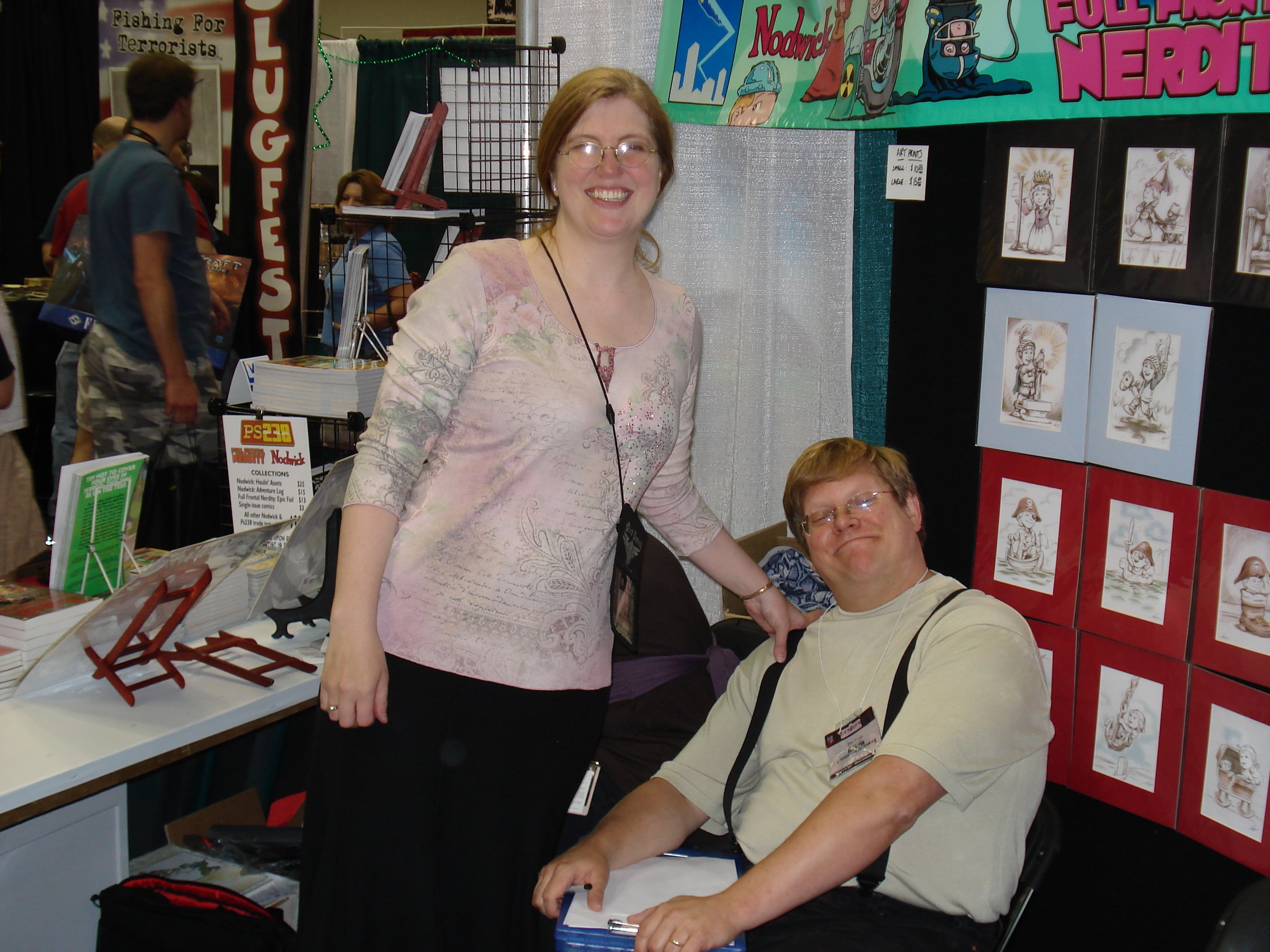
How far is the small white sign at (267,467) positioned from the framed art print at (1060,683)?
1.48 metres

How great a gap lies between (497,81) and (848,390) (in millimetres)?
1366

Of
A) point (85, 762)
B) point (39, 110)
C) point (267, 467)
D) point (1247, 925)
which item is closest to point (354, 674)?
point (85, 762)

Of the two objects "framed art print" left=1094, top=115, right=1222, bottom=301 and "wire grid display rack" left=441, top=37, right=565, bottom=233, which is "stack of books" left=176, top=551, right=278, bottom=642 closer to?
"wire grid display rack" left=441, top=37, right=565, bottom=233

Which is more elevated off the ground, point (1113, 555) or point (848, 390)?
point (848, 390)

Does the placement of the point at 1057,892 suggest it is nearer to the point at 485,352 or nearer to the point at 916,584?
the point at 916,584

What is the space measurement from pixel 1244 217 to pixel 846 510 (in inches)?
30.9

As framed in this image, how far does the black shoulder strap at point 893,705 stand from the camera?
1.33 meters

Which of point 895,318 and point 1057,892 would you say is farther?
point 895,318

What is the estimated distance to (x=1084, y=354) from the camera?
1.89 m

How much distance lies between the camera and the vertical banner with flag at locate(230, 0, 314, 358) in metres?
4.68

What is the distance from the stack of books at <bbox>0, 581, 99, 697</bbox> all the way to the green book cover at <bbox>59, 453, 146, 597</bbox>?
5 centimetres

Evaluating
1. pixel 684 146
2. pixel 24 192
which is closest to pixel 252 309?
pixel 24 192

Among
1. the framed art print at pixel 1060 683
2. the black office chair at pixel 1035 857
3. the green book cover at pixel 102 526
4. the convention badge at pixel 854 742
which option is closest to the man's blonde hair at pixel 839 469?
the convention badge at pixel 854 742

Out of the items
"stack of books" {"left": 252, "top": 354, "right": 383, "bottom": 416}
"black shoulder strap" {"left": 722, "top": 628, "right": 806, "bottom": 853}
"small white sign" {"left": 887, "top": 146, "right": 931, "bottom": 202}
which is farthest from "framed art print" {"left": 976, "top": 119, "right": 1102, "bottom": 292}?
"stack of books" {"left": 252, "top": 354, "right": 383, "bottom": 416}
